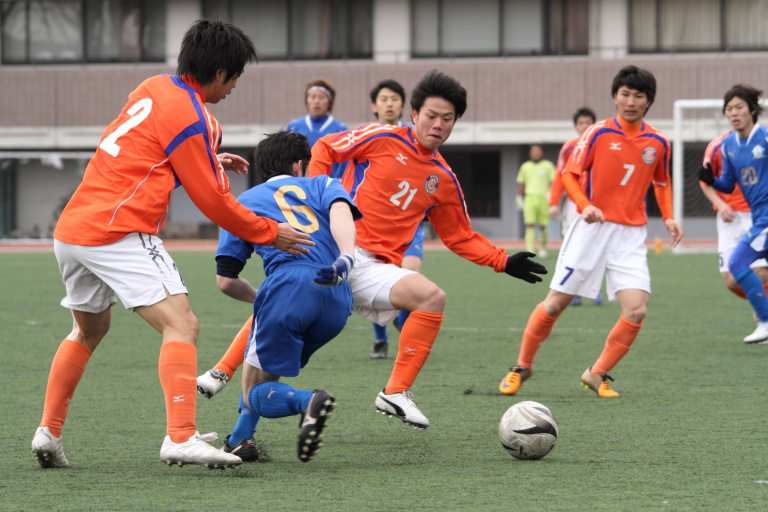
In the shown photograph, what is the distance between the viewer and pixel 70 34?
32469 mm

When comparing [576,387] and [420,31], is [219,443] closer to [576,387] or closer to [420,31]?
[576,387]

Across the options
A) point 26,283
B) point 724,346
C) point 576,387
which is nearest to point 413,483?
point 576,387

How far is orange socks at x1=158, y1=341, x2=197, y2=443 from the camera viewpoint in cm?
437

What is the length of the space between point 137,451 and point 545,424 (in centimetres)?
180

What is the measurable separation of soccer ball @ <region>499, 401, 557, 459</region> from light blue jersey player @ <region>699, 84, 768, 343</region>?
4.44 metres

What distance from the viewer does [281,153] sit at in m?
5.14

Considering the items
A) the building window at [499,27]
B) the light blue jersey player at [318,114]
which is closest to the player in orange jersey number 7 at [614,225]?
the light blue jersey player at [318,114]

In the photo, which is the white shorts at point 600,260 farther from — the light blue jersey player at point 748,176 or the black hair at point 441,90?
the light blue jersey player at point 748,176

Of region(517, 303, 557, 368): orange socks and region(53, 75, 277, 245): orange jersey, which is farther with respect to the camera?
region(517, 303, 557, 368): orange socks

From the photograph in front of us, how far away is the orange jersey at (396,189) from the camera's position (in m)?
5.95

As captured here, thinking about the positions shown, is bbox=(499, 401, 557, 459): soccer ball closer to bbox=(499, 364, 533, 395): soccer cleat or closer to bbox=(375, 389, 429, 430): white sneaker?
bbox=(375, 389, 429, 430): white sneaker

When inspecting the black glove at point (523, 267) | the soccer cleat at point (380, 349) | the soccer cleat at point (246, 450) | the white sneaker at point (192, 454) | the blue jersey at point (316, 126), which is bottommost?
the soccer cleat at point (380, 349)

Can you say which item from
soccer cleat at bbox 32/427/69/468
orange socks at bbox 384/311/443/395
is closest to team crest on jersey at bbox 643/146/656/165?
orange socks at bbox 384/311/443/395

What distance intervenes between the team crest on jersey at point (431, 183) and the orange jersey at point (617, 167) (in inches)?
55.5
